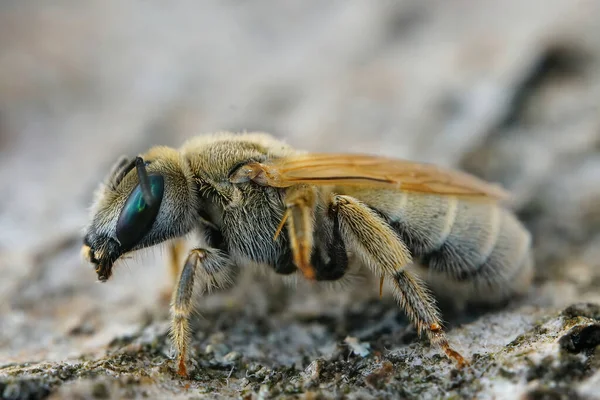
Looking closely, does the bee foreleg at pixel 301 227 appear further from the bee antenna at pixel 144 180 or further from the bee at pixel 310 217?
the bee antenna at pixel 144 180

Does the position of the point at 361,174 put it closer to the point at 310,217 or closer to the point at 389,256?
the point at 310,217

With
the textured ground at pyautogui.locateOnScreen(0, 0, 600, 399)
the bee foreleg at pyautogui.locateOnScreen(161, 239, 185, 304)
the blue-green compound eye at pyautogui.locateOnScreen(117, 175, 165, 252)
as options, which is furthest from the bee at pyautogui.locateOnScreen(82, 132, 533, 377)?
the bee foreleg at pyautogui.locateOnScreen(161, 239, 185, 304)

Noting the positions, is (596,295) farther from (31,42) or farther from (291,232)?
(31,42)

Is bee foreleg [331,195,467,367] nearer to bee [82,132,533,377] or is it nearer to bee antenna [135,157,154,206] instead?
bee [82,132,533,377]

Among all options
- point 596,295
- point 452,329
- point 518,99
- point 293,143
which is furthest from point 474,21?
point 452,329

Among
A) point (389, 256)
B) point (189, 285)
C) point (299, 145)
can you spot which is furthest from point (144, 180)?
point (299, 145)
